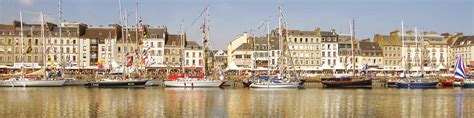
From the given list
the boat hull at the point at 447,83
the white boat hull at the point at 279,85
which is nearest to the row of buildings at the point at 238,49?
the boat hull at the point at 447,83

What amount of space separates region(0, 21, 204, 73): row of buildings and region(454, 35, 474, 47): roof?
186 ft

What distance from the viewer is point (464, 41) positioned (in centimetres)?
13688

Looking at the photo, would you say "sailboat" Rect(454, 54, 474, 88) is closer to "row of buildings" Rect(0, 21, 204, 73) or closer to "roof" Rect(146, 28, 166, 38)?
"row of buildings" Rect(0, 21, 204, 73)

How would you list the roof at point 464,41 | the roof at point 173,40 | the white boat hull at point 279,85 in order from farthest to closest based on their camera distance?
1. the roof at point 464,41
2. the roof at point 173,40
3. the white boat hull at point 279,85

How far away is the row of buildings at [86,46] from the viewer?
11856 centimetres

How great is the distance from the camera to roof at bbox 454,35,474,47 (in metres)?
135

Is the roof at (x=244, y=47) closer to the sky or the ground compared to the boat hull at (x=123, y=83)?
closer to the sky

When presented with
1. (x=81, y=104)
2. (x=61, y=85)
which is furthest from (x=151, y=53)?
(x=81, y=104)

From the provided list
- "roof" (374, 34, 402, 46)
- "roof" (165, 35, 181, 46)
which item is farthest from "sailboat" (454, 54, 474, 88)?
"roof" (165, 35, 181, 46)

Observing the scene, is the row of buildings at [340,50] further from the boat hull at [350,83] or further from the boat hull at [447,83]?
the boat hull at [350,83]

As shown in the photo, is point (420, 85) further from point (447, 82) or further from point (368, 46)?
point (368, 46)

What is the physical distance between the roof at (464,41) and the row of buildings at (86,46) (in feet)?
186

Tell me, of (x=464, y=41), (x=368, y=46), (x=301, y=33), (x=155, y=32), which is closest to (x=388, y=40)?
(x=368, y=46)

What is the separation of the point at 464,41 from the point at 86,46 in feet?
260
